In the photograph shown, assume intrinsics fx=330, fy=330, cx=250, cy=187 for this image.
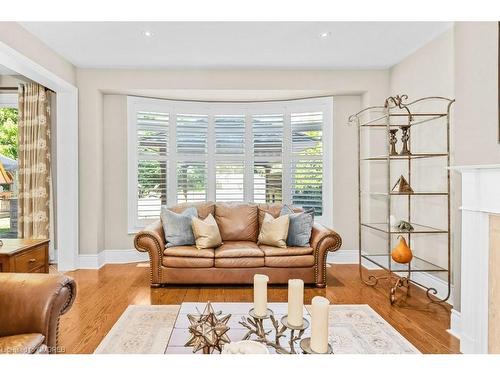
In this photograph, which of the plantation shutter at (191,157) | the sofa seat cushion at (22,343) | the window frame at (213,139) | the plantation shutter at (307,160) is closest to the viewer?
the sofa seat cushion at (22,343)

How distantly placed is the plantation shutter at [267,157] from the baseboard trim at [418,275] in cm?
121

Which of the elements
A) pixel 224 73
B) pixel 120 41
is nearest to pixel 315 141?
pixel 224 73

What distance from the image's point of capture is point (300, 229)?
398 cm

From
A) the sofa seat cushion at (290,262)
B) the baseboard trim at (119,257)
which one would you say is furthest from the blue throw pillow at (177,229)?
the baseboard trim at (119,257)

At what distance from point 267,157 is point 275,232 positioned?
1.55 meters

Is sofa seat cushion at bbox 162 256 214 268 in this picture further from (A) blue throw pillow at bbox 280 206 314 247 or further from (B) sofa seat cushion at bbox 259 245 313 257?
(A) blue throw pillow at bbox 280 206 314 247

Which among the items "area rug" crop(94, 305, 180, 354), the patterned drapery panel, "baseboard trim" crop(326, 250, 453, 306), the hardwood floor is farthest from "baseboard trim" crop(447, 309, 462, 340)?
the patterned drapery panel

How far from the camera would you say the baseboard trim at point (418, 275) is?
3488 millimetres

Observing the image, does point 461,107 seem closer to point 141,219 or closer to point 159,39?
point 159,39

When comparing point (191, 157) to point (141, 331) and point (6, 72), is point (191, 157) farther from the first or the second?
point (141, 331)

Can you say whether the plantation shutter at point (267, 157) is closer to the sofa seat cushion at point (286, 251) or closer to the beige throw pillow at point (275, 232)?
the beige throw pillow at point (275, 232)

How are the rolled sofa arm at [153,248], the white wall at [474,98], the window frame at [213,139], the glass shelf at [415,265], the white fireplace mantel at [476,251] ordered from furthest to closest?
the window frame at [213,139] < the rolled sofa arm at [153,248] < the glass shelf at [415,265] < the white wall at [474,98] < the white fireplace mantel at [476,251]

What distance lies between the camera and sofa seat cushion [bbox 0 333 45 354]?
1.54 metres
